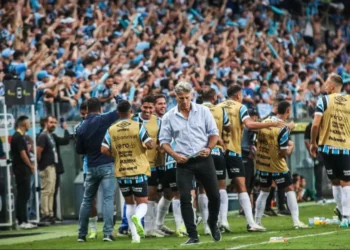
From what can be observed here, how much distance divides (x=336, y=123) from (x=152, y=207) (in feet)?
10.9

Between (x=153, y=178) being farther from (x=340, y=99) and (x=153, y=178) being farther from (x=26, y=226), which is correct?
(x=26, y=226)

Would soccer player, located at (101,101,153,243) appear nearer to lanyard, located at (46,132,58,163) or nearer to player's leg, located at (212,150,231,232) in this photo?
player's leg, located at (212,150,231,232)

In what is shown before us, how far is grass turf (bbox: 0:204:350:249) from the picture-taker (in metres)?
14.9

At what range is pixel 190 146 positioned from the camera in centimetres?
1556

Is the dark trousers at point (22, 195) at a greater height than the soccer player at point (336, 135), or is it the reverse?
the soccer player at point (336, 135)

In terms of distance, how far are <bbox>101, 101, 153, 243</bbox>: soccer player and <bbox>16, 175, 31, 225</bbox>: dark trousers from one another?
18.4ft

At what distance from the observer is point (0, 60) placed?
24.5 m

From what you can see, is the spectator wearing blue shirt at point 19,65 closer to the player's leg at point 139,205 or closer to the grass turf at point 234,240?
the grass turf at point 234,240

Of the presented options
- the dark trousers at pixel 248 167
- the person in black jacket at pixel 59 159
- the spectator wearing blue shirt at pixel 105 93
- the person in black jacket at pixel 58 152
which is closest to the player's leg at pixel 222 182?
the dark trousers at pixel 248 167

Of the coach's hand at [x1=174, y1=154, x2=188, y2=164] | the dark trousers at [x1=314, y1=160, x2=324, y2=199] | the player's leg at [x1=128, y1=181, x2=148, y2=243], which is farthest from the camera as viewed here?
the dark trousers at [x1=314, y1=160, x2=324, y2=199]

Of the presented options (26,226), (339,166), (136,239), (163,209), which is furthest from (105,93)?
(136,239)

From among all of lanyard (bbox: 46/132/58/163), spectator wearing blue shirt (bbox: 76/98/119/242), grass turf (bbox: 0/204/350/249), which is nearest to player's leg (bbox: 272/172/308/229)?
grass turf (bbox: 0/204/350/249)

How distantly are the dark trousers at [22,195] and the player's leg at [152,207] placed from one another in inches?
178

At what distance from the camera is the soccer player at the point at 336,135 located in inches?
714
